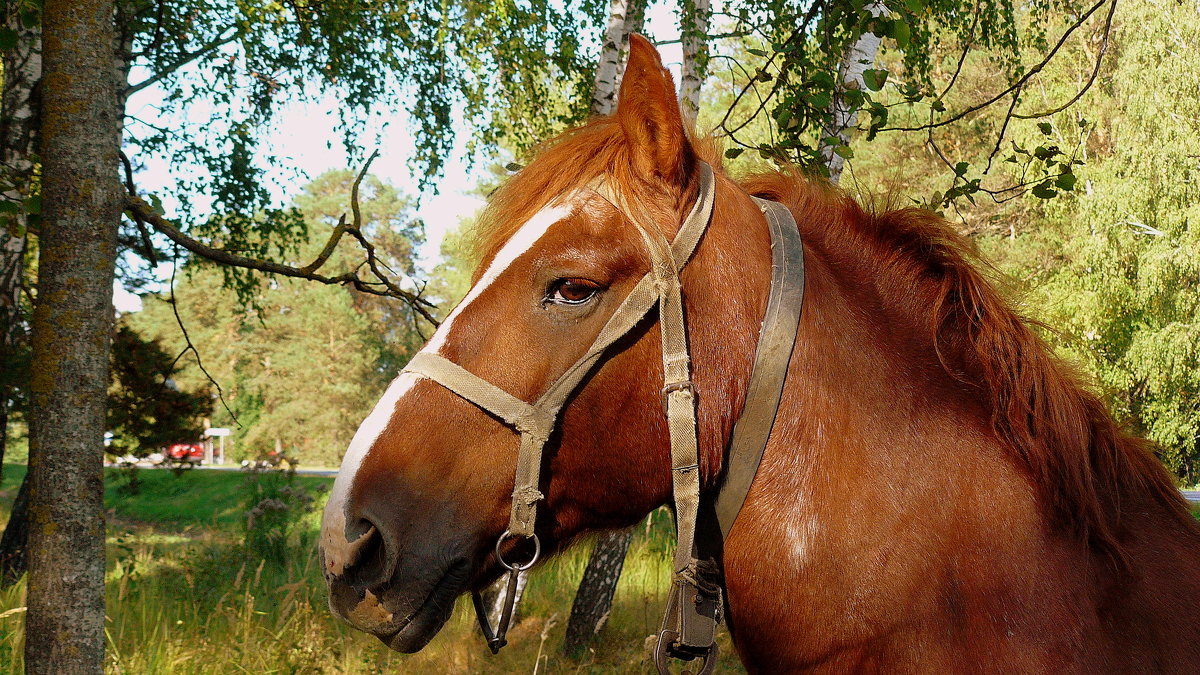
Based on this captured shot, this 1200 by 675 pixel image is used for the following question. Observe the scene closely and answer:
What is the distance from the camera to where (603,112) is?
20.1ft

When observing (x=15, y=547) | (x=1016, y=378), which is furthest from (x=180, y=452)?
(x=1016, y=378)

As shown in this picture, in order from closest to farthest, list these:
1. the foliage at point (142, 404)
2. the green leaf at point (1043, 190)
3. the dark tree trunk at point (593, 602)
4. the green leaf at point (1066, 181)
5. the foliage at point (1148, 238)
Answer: the green leaf at point (1066, 181) → the green leaf at point (1043, 190) → the dark tree trunk at point (593, 602) → the foliage at point (142, 404) → the foliage at point (1148, 238)

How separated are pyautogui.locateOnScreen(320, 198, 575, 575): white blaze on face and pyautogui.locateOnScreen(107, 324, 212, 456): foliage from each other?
20.6 feet

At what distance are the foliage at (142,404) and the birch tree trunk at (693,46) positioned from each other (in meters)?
5.06

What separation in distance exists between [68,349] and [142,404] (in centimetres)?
511

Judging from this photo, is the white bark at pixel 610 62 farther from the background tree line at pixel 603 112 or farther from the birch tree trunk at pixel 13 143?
the birch tree trunk at pixel 13 143

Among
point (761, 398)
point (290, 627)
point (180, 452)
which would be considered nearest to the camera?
point (761, 398)

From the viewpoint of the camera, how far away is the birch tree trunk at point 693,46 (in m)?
6.12

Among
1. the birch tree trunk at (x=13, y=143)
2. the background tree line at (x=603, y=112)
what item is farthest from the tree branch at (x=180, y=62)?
the birch tree trunk at (x=13, y=143)

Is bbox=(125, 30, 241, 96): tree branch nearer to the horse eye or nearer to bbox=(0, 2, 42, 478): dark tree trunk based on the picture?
bbox=(0, 2, 42, 478): dark tree trunk

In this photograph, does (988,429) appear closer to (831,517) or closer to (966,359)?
(966,359)

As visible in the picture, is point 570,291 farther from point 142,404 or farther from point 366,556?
point 142,404

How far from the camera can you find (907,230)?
1923 mm

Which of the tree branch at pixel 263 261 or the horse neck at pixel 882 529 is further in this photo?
the tree branch at pixel 263 261
